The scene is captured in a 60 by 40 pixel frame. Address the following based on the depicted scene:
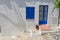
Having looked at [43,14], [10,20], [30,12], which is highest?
[30,12]

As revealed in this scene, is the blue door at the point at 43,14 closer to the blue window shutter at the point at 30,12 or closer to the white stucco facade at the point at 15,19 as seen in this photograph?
the white stucco facade at the point at 15,19

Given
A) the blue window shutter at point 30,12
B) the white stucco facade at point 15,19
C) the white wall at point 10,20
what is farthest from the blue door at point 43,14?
the white wall at point 10,20

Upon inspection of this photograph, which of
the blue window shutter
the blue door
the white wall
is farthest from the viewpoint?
the blue door

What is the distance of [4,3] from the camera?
2008 cm

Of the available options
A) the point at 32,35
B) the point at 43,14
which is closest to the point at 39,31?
the point at 32,35

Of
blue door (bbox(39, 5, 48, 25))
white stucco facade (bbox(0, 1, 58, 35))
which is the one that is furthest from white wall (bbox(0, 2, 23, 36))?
blue door (bbox(39, 5, 48, 25))

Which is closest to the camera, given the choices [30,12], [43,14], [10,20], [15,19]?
[10,20]

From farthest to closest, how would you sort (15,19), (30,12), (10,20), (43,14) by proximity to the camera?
(43,14), (30,12), (15,19), (10,20)

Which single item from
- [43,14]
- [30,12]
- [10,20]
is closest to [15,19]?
[10,20]

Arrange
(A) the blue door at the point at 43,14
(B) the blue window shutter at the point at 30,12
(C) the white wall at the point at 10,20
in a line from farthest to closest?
(A) the blue door at the point at 43,14 → (B) the blue window shutter at the point at 30,12 → (C) the white wall at the point at 10,20

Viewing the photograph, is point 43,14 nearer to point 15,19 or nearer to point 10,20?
point 15,19

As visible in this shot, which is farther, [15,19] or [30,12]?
[30,12]

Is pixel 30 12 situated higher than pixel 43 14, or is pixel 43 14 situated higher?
pixel 30 12

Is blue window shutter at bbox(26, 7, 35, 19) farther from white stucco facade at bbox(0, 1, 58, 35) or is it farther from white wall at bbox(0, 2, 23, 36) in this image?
white wall at bbox(0, 2, 23, 36)
